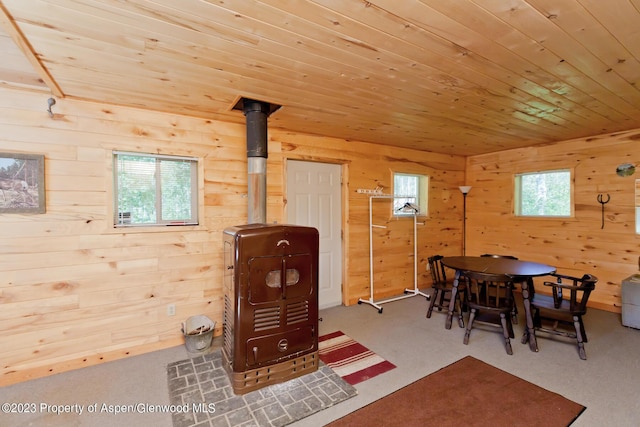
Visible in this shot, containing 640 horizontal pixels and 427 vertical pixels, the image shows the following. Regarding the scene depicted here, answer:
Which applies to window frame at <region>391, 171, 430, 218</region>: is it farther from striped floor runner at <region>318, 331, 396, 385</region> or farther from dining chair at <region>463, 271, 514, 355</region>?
striped floor runner at <region>318, 331, 396, 385</region>

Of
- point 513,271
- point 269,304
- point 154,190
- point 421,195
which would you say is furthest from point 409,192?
point 154,190

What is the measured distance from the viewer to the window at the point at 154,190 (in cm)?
281

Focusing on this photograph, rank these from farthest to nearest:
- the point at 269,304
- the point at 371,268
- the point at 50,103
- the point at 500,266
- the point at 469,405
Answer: the point at 371,268, the point at 500,266, the point at 50,103, the point at 269,304, the point at 469,405

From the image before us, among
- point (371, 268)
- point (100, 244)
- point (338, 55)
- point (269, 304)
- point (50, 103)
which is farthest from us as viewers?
point (371, 268)

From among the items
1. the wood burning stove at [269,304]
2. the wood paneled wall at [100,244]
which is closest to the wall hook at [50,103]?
the wood paneled wall at [100,244]

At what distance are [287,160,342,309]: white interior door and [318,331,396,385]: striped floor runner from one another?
91 cm

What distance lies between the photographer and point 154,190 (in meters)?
2.96

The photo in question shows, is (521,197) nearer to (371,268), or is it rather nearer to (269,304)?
(371,268)

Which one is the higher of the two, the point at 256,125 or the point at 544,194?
the point at 256,125

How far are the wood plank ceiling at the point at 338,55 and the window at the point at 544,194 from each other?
4.95 feet

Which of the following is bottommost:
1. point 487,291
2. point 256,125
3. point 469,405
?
point 469,405

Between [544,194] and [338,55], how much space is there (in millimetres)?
4428

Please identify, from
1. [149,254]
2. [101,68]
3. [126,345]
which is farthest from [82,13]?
[126,345]

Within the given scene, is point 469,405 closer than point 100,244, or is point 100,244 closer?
point 469,405
